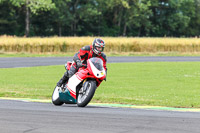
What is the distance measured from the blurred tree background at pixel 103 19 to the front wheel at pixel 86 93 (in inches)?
1947

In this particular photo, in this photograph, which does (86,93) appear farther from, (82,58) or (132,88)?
(132,88)

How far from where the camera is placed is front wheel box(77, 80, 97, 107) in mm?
9703

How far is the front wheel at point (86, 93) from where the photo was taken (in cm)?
970

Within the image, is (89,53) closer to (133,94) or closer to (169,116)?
(169,116)

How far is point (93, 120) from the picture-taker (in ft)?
26.8

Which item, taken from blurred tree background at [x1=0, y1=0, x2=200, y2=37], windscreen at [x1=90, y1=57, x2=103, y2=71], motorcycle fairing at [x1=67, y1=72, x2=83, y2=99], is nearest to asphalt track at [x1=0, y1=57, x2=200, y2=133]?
motorcycle fairing at [x1=67, y1=72, x2=83, y2=99]

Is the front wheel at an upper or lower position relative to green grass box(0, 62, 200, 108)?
upper

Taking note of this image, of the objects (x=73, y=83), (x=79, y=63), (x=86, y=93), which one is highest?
(x=79, y=63)

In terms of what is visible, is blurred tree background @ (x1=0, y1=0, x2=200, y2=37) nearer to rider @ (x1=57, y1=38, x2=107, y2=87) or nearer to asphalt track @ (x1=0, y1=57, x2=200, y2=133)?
rider @ (x1=57, y1=38, x2=107, y2=87)

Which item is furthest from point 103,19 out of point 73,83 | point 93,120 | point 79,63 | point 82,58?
point 93,120

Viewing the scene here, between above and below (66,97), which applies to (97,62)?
above

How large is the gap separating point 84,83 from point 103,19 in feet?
216

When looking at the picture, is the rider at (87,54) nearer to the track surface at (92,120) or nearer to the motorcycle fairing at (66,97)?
the motorcycle fairing at (66,97)

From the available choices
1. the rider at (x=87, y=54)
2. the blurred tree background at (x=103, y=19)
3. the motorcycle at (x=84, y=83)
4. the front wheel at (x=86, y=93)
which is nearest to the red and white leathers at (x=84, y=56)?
the rider at (x=87, y=54)
